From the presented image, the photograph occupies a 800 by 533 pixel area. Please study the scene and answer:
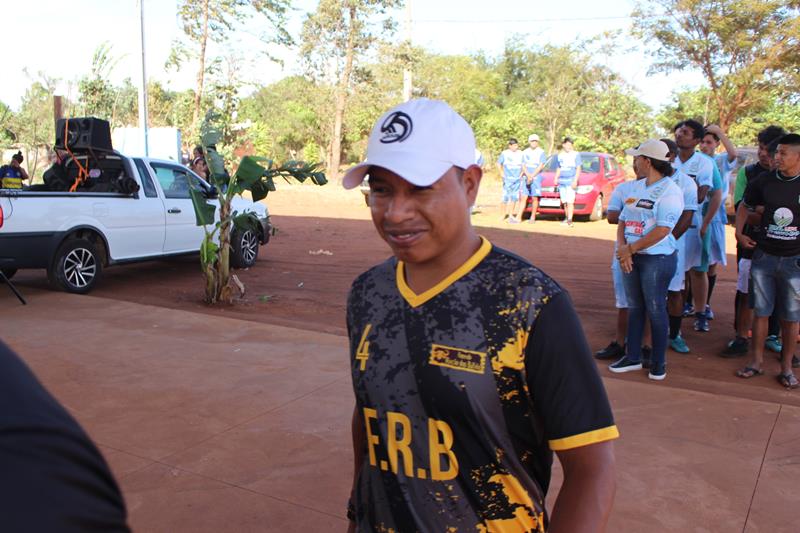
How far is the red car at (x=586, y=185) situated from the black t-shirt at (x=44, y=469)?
16.9 meters

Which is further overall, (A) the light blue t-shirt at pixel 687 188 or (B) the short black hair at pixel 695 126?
(B) the short black hair at pixel 695 126

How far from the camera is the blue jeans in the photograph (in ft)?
18.6

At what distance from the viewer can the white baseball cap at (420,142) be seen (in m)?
1.51

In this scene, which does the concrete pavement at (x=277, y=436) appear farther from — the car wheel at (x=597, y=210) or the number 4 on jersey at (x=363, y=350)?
the car wheel at (x=597, y=210)

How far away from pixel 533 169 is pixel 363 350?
15.4 metres

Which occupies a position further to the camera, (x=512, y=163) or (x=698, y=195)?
(x=512, y=163)

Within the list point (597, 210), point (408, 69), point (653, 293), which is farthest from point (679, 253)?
point (408, 69)

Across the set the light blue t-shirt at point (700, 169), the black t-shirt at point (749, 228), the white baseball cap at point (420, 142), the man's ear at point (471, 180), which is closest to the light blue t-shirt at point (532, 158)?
the black t-shirt at point (749, 228)

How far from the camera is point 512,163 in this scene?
1667 cm

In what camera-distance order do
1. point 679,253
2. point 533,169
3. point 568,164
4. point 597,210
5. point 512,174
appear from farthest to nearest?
1. point 597,210
2. point 512,174
3. point 533,169
4. point 568,164
5. point 679,253

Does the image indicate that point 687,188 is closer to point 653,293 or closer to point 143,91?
point 653,293

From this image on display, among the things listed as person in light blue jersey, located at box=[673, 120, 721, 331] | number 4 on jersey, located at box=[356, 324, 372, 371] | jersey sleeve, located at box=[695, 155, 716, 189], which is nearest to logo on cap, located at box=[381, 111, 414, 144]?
number 4 on jersey, located at box=[356, 324, 372, 371]

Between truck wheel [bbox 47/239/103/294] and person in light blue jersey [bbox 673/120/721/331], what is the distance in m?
6.95

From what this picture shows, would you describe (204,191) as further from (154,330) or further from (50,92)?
(50,92)
